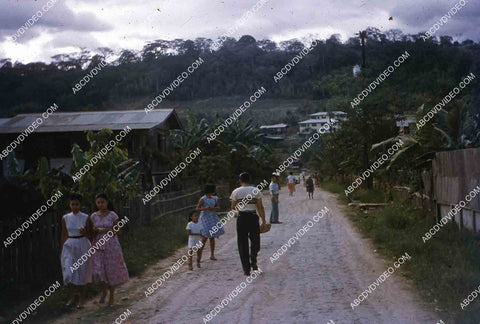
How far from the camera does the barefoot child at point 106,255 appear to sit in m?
7.91

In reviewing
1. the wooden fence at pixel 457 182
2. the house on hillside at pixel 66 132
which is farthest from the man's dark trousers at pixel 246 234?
the house on hillside at pixel 66 132

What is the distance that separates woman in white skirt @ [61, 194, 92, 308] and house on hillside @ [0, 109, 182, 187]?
17678mm

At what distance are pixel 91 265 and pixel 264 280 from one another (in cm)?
295

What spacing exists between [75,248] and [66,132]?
2019 centimetres

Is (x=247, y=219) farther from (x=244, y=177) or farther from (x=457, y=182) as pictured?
(x=457, y=182)

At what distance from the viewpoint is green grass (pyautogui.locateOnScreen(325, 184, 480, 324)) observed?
7176mm

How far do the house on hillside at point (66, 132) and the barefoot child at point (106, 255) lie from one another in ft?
57.7

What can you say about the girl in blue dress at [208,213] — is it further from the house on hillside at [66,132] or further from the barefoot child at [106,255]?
the house on hillside at [66,132]

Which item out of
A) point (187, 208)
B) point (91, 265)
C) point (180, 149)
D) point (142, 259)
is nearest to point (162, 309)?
point (91, 265)

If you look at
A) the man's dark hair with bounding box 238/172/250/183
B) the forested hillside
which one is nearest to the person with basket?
the man's dark hair with bounding box 238/172/250/183

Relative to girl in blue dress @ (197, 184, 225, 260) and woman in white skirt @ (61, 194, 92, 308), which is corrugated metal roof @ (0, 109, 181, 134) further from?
woman in white skirt @ (61, 194, 92, 308)

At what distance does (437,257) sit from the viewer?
32.8 feet

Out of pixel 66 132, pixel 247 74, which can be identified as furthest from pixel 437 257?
pixel 247 74

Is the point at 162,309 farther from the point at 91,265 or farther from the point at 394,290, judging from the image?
the point at 394,290
